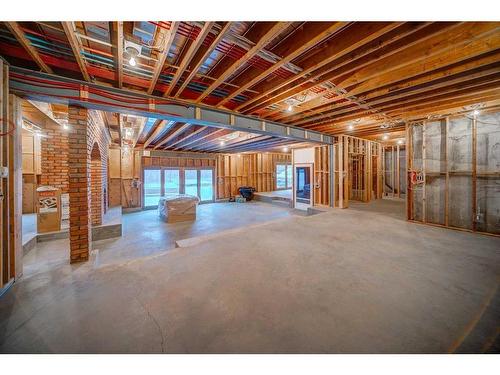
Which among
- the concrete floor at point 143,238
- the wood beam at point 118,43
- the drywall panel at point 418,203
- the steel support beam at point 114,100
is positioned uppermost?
the wood beam at point 118,43

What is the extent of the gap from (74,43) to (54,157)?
4.69 m

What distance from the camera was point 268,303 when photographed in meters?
1.95

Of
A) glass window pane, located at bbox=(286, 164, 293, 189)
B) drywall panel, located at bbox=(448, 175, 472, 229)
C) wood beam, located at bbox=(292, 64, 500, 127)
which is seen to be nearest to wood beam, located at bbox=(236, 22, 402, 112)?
wood beam, located at bbox=(292, 64, 500, 127)

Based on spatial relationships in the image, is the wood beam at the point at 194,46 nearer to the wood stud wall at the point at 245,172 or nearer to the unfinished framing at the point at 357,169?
the unfinished framing at the point at 357,169

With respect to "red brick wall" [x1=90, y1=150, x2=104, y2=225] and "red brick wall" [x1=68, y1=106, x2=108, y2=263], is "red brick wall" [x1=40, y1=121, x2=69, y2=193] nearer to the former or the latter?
"red brick wall" [x1=90, y1=150, x2=104, y2=225]

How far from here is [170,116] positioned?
3.66 meters

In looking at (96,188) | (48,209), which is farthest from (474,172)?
(48,209)

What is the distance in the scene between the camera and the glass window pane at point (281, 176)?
1448 centimetres

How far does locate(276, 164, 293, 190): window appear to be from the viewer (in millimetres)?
14570

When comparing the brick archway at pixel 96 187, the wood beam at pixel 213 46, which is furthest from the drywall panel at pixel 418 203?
the brick archway at pixel 96 187

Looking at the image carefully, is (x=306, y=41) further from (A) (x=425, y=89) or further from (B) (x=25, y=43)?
(B) (x=25, y=43)

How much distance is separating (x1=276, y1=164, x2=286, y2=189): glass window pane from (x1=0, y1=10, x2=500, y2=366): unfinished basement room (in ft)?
28.9

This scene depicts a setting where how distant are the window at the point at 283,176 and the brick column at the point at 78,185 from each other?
40.1ft
